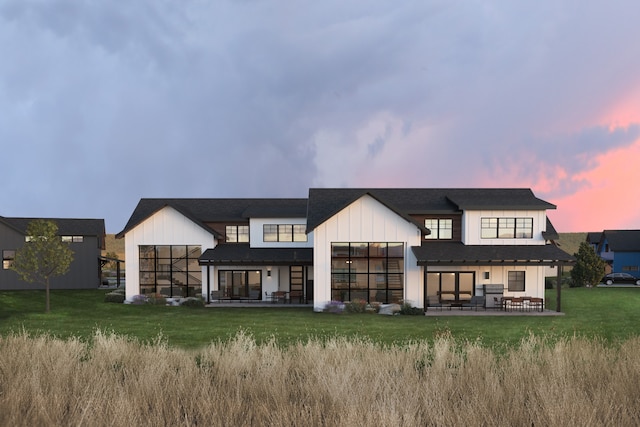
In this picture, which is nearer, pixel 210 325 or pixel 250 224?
pixel 210 325

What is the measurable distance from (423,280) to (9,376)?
20.5 meters

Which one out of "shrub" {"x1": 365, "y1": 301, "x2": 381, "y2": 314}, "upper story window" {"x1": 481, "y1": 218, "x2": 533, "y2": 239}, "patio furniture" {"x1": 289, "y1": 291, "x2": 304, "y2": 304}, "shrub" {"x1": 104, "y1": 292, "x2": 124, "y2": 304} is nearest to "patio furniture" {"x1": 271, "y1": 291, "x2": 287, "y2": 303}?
"patio furniture" {"x1": 289, "y1": 291, "x2": 304, "y2": 304}

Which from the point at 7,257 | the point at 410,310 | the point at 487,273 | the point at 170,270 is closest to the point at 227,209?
the point at 170,270

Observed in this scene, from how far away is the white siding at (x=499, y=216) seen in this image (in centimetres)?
2648

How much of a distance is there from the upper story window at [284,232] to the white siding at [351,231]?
246 inches

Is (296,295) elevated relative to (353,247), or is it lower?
lower

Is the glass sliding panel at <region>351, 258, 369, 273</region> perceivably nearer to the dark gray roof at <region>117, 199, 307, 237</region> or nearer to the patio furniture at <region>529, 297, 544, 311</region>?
the dark gray roof at <region>117, 199, 307, 237</region>

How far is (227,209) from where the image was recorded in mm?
31891

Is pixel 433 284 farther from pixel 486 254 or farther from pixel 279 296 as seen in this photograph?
pixel 279 296

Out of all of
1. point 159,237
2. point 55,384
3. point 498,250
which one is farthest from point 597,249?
point 55,384

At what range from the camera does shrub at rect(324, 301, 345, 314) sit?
23562 mm

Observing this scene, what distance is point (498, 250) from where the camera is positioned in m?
25.4

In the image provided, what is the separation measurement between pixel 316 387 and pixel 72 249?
3721cm

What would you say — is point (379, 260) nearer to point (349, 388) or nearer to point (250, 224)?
point (250, 224)
